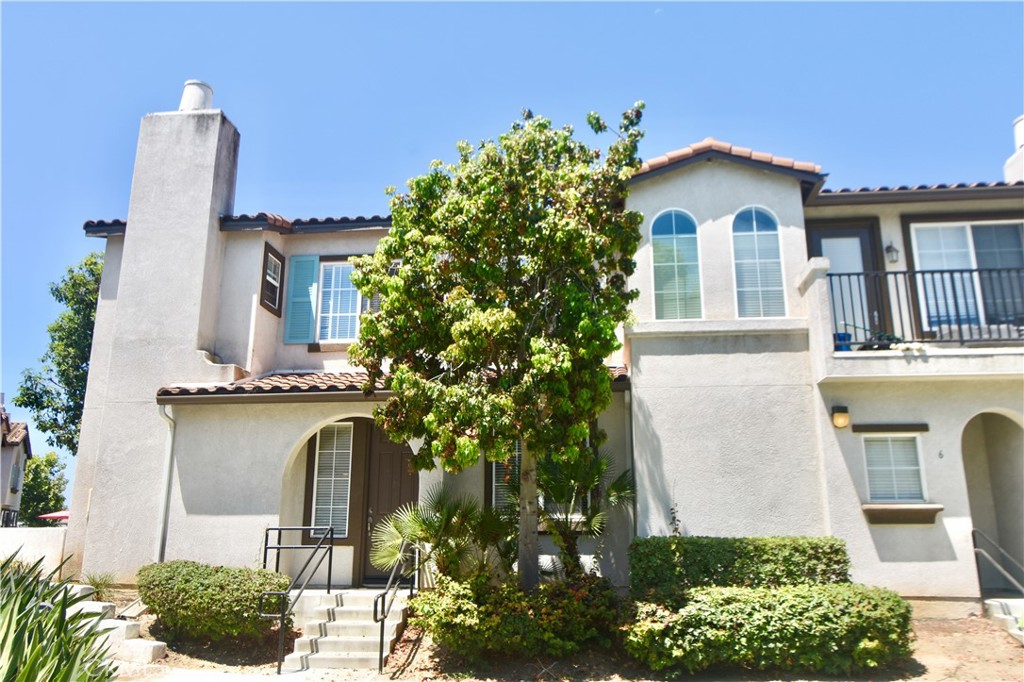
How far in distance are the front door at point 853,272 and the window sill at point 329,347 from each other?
8.58 m

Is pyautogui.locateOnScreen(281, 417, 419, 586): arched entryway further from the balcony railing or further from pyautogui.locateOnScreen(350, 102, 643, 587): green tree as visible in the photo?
the balcony railing

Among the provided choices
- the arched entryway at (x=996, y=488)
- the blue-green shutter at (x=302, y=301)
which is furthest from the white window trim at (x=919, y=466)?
the blue-green shutter at (x=302, y=301)

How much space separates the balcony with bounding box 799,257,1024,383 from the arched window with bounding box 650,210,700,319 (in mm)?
1642

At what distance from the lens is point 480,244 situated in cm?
1028

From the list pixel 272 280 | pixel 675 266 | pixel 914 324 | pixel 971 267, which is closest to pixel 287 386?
pixel 272 280

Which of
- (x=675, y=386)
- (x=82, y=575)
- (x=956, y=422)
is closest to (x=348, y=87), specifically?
(x=675, y=386)

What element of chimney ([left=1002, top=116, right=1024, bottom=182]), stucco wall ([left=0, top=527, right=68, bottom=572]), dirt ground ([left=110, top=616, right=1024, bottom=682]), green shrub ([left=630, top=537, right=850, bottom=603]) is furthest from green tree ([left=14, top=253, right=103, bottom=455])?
chimney ([left=1002, top=116, right=1024, bottom=182])

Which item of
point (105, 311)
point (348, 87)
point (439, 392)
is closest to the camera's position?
point (439, 392)

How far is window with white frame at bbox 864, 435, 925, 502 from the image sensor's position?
11156 millimetres

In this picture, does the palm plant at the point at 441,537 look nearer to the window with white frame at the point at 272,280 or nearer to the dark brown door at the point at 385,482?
the dark brown door at the point at 385,482

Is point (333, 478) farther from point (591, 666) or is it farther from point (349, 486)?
point (591, 666)

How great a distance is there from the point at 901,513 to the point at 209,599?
9.52 m

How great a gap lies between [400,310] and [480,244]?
136 centimetres

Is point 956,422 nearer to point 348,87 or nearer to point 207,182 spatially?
point 348,87
